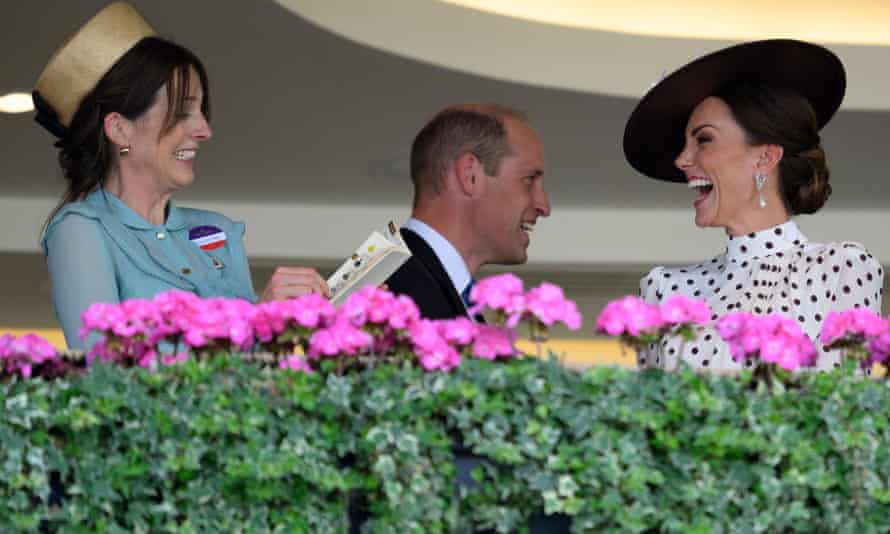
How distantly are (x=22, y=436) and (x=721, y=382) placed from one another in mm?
792

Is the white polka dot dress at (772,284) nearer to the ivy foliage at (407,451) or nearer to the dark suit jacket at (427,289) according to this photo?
the dark suit jacket at (427,289)

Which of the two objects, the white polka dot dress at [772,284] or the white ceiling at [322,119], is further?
the white ceiling at [322,119]

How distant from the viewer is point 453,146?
3.21m

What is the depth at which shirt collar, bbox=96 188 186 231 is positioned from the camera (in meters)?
2.39

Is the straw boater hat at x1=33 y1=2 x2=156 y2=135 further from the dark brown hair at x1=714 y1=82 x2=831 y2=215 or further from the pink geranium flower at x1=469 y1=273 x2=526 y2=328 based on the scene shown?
the dark brown hair at x1=714 y1=82 x2=831 y2=215

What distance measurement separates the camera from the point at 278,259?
8.64m

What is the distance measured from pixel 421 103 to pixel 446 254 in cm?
367

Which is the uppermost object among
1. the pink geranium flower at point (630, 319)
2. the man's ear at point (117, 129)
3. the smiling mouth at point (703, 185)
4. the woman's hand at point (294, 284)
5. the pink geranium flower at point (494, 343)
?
the smiling mouth at point (703, 185)

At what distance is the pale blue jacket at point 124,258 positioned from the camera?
7.15 feet

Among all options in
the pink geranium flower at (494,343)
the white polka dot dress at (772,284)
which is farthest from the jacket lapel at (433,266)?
the pink geranium flower at (494,343)

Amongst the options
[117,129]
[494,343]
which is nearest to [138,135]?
[117,129]

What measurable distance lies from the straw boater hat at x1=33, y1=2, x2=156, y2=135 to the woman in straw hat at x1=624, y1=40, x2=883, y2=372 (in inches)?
44.1

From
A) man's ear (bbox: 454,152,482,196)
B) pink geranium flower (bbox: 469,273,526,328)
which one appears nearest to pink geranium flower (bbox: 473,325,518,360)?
pink geranium flower (bbox: 469,273,526,328)

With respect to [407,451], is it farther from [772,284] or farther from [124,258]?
[772,284]
